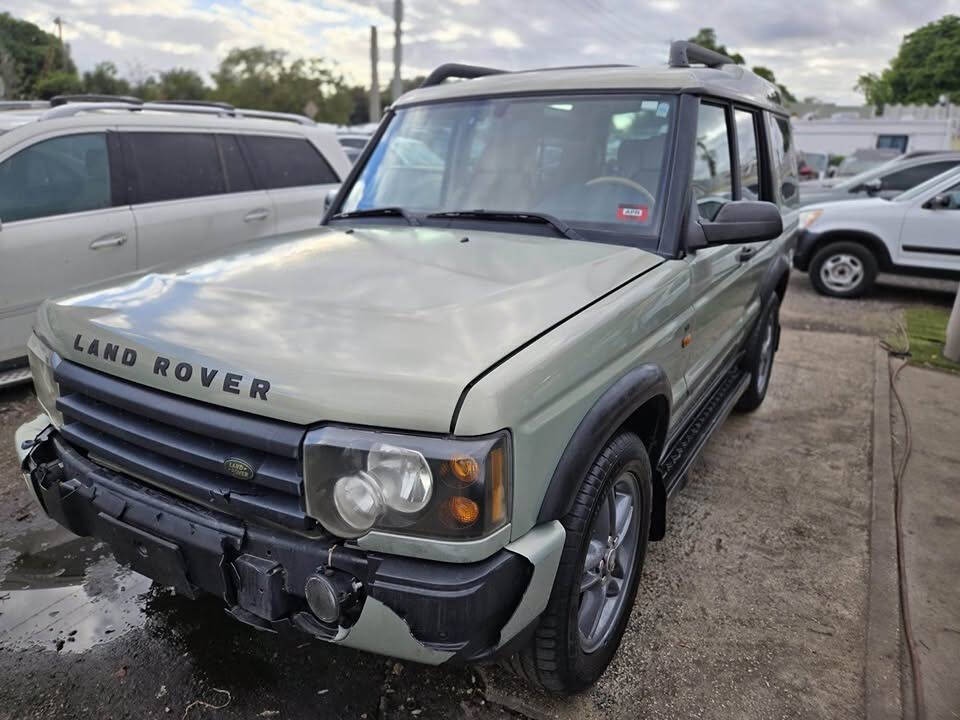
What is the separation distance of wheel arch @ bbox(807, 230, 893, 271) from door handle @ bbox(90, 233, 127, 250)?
827 centimetres

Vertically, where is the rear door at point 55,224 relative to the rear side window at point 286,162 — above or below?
below

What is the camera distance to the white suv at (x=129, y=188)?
4539 millimetres

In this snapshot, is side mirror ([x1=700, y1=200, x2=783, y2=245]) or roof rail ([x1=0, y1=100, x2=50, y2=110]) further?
roof rail ([x1=0, y1=100, x2=50, y2=110])

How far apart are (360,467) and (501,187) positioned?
1.77 m

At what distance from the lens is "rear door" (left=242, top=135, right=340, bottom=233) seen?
6.08 meters

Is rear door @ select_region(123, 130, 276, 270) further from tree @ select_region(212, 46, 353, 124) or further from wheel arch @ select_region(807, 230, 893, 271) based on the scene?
tree @ select_region(212, 46, 353, 124)

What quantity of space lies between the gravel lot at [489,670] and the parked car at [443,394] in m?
0.33

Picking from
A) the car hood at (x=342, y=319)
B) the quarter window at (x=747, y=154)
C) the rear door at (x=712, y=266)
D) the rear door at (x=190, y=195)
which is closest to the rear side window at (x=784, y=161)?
the quarter window at (x=747, y=154)

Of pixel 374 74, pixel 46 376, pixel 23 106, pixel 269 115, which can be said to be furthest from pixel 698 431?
pixel 374 74

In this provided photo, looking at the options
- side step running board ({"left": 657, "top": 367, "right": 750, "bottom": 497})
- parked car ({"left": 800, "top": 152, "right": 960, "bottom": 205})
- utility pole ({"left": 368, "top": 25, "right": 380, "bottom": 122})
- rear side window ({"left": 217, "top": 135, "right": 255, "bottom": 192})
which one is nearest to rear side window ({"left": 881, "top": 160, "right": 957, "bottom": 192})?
parked car ({"left": 800, "top": 152, "right": 960, "bottom": 205})

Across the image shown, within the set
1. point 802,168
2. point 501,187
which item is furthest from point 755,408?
point 802,168

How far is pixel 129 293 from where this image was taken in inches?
92.0

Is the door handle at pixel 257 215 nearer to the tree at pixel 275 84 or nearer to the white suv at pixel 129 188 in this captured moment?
the white suv at pixel 129 188

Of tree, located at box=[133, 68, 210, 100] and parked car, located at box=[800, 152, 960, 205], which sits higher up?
tree, located at box=[133, 68, 210, 100]
